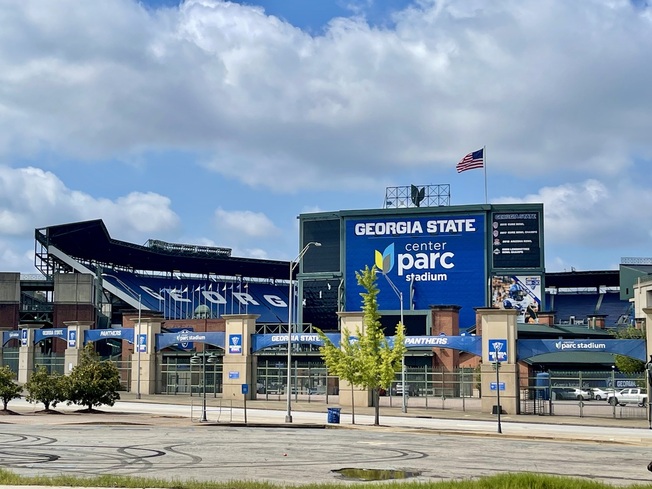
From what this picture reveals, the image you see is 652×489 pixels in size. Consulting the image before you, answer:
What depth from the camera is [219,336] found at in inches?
2771

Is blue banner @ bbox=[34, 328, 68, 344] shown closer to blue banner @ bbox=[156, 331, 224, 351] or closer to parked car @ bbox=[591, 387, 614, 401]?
blue banner @ bbox=[156, 331, 224, 351]

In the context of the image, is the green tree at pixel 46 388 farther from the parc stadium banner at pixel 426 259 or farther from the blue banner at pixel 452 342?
the parc stadium banner at pixel 426 259

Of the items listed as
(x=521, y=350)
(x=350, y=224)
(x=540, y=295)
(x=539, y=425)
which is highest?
(x=350, y=224)

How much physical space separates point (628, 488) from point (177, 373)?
6063 cm

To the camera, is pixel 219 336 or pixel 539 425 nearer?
pixel 539 425

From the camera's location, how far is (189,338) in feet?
234

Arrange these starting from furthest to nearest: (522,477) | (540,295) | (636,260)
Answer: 1. (636,260)
2. (540,295)
3. (522,477)

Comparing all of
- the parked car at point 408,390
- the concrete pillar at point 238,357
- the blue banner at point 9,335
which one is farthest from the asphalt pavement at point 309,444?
the blue banner at point 9,335

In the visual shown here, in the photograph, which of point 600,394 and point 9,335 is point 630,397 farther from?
point 9,335

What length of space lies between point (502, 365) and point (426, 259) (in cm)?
4943

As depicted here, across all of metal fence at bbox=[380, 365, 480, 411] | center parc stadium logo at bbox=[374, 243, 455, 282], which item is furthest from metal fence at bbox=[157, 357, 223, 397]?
center parc stadium logo at bbox=[374, 243, 455, 282]

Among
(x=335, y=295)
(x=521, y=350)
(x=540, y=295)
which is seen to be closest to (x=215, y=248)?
(x=335, y=295)

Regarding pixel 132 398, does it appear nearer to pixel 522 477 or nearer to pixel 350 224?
pixel 350 224

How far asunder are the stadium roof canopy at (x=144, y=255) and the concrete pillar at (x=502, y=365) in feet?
236
